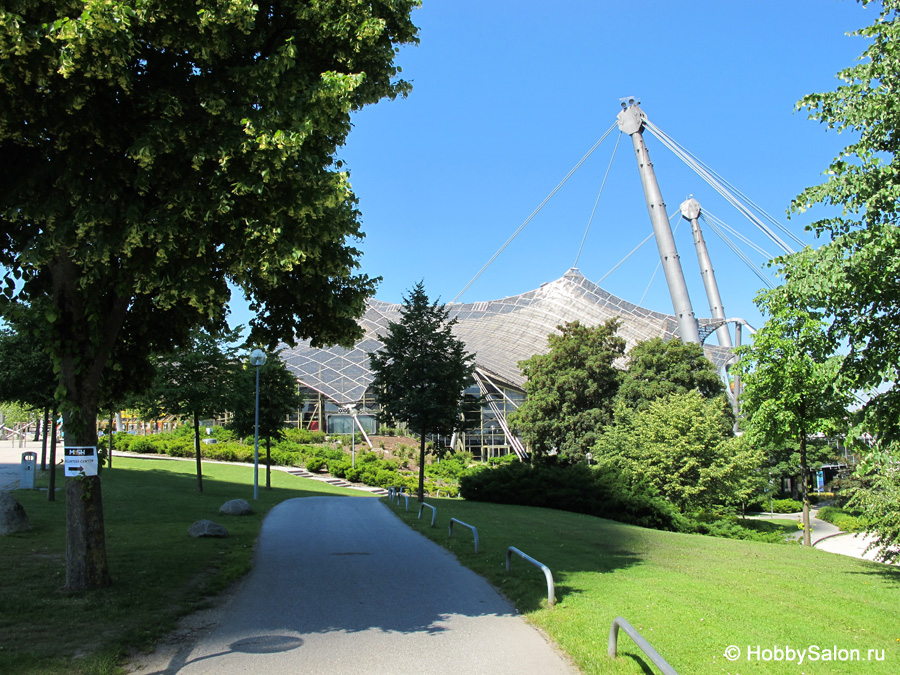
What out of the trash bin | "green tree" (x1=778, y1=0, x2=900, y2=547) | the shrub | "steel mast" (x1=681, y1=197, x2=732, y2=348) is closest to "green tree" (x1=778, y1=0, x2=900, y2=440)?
"green tree" (x1=778, y1=0, x2=900, y2=547)

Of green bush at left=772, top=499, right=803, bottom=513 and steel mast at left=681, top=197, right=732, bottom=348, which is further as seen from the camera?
steel mast at left=681, top=197, right=732, bottom=348

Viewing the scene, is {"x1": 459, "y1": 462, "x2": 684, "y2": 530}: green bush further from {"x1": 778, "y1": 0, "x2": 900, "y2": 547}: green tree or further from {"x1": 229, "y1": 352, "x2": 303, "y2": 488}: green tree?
{"x1": 778, "y1": 0, "x2": 900, "y2": 547}: green tree

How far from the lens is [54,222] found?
7.16 m

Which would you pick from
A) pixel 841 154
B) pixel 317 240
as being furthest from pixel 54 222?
pixel 841 154

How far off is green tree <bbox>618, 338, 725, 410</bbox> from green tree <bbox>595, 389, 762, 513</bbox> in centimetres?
815

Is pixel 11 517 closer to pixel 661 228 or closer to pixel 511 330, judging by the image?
pixel 661 228

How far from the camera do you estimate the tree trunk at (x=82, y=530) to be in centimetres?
809

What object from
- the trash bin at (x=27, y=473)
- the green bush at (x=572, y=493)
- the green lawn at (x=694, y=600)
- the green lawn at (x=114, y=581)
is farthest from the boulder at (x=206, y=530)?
the green bush at (x=572, y=493)

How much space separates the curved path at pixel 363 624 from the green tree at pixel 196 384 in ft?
43.6

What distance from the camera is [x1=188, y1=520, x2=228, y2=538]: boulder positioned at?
13531 mm

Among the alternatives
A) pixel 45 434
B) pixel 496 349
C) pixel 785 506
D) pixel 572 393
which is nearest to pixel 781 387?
pixel 572 393

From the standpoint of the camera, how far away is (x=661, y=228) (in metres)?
52.2

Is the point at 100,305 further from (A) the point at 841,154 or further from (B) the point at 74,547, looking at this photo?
(A) the point at 841,154

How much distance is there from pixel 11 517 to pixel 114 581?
5.68 m
